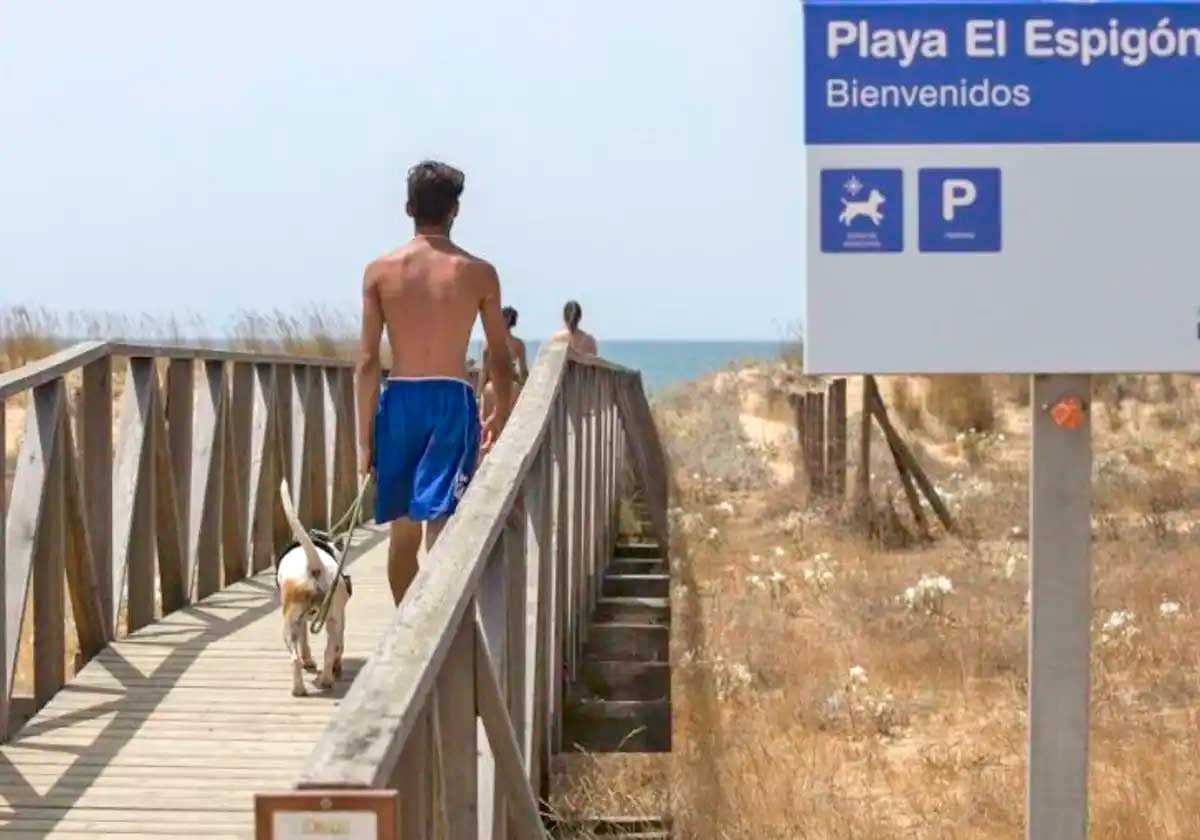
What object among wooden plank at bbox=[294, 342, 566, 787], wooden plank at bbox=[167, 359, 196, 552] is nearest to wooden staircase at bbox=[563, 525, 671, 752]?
wooden plank at bbox=[167, 359, 196, 552]

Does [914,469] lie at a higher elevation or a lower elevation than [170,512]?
lower

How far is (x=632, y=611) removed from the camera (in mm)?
9898

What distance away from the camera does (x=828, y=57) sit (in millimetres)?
4234

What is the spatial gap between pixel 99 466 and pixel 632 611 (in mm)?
3331

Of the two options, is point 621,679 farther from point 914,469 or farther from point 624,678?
point 914,469

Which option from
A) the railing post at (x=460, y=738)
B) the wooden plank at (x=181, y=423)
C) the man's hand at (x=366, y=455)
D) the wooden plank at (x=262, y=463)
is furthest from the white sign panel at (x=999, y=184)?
the wooden plank at (x=262, y=463)

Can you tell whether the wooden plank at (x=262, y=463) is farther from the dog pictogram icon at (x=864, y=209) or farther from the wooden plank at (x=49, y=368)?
the dog pictogram icon at (x=864, y=209)

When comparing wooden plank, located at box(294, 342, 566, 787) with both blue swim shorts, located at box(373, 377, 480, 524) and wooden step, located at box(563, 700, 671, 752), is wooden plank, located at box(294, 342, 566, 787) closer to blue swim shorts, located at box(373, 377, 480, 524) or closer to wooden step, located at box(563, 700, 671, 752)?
blue swim shorts, located at box(373, 377, 480, 524)

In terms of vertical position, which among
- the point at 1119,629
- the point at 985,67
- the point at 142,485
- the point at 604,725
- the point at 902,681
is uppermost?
the point at 985,67

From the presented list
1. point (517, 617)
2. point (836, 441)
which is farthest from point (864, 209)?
point (836, 441)

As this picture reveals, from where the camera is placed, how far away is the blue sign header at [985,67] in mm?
4211

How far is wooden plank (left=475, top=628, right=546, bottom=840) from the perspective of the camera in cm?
358

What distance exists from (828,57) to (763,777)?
456 cm

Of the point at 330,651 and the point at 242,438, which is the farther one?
the point at 242,438
